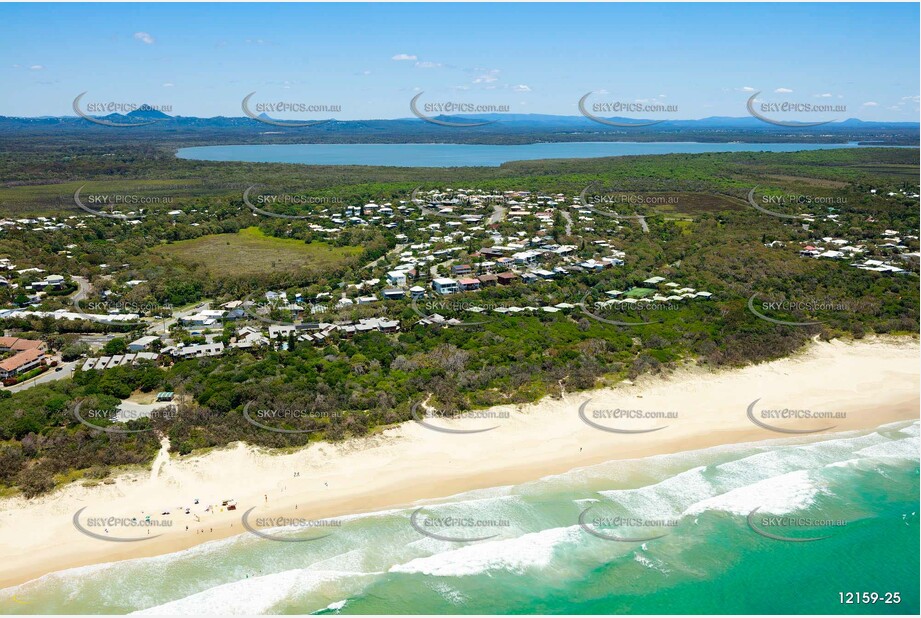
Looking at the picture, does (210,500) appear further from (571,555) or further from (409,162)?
(409,162)

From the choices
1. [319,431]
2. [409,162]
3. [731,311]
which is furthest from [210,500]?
[409,162]

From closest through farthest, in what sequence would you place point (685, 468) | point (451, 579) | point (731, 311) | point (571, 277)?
point (451, 579) < point (685, 468) < point (731, 311) < point (571, 277)

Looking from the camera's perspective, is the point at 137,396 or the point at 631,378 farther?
the point at 631,378

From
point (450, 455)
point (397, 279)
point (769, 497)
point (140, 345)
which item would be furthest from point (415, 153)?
point (769, 497)

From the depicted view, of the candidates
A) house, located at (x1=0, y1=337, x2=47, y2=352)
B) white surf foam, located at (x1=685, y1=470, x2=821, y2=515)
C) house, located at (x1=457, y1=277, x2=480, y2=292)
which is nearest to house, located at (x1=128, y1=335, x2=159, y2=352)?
house, located at (x1=0, y1=337, x2=47, y2=352)

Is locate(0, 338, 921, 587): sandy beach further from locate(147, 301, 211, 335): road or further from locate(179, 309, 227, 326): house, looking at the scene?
locate(147, 301, 211, 335): road

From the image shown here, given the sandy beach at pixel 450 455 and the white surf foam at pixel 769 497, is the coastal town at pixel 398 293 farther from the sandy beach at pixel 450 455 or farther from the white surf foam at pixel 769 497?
the white surf foam at pixel 769 497

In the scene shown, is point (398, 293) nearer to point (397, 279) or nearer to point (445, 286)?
point (397, 279)
